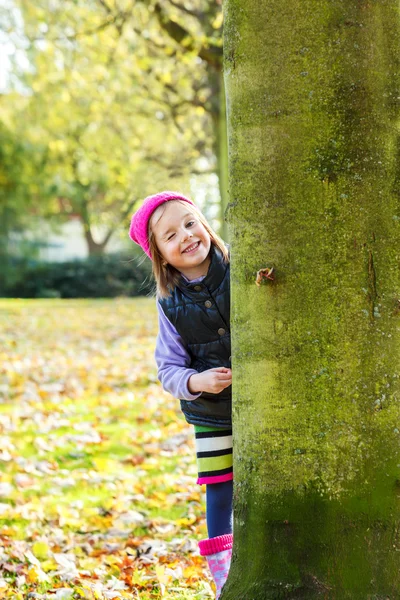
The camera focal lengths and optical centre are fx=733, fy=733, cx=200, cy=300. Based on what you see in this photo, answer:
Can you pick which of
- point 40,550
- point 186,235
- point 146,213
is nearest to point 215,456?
point 186,235

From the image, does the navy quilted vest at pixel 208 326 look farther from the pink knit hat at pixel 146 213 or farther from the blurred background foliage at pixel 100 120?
the blurred background foliage at pixel 100 120

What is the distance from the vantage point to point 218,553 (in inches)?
110

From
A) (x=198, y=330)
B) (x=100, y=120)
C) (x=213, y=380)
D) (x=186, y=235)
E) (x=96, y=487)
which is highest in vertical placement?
(x=100, y=120)

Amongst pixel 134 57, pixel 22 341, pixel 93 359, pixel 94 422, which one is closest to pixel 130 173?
pixel 134 57

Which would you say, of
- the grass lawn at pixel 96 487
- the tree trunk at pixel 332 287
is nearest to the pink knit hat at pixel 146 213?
the tree trunk at pixel 332 287

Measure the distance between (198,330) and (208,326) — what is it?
4 centimetres

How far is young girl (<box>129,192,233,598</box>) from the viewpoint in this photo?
9.05ft

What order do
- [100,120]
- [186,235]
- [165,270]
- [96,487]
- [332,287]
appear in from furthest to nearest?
1. [100,120]
2. [96,487]
3. [165,270]
4. [186,235]
5. [332,287]

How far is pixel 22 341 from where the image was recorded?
12.7 m

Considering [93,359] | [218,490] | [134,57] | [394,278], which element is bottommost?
[93,359]

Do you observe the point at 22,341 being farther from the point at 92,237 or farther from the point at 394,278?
the point at 92,237

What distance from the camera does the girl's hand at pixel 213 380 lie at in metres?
2.61

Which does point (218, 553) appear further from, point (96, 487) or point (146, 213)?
point (96, 487)

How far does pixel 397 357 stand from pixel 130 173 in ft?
68.9
